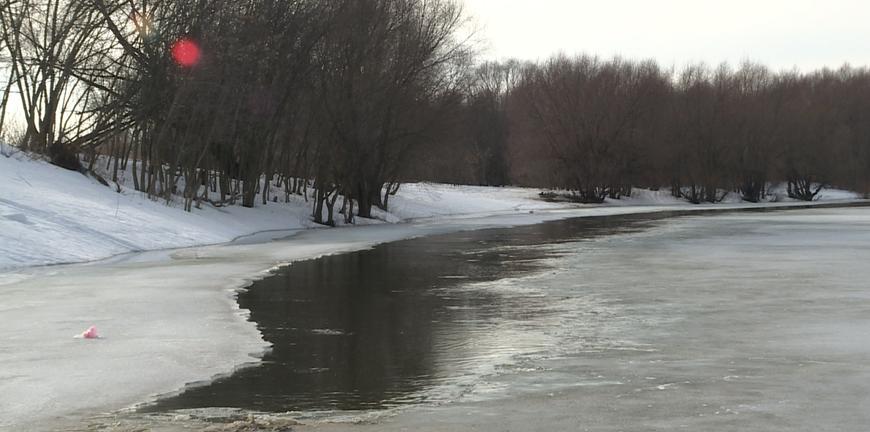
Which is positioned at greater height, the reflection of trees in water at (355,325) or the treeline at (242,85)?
the treeline at (242,85)

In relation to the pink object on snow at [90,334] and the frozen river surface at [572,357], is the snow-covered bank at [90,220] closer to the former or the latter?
the frozen river surface at [572,357]

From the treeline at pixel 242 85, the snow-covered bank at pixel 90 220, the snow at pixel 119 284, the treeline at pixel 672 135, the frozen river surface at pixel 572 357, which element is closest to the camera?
the frozen river surface at pixel 572 357

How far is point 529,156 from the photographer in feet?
294

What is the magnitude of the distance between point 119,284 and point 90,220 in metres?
11.2

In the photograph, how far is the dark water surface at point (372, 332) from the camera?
8.77 meters

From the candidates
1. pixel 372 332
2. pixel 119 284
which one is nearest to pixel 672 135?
pixel 119 284

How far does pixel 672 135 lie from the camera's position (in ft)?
299

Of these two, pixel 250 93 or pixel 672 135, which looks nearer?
pixel 250 93

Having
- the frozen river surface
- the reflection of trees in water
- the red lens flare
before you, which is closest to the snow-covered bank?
the frozen river surface

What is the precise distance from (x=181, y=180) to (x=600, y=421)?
3995 centimetres

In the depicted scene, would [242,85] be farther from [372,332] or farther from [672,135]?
[672,135]

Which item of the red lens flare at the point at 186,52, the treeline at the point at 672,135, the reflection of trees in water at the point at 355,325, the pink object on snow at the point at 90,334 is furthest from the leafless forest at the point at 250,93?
the treeline at the point at 672,135

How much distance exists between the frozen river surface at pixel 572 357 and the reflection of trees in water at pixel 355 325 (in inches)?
1.6

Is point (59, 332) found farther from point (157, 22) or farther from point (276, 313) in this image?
point (157, 22)
